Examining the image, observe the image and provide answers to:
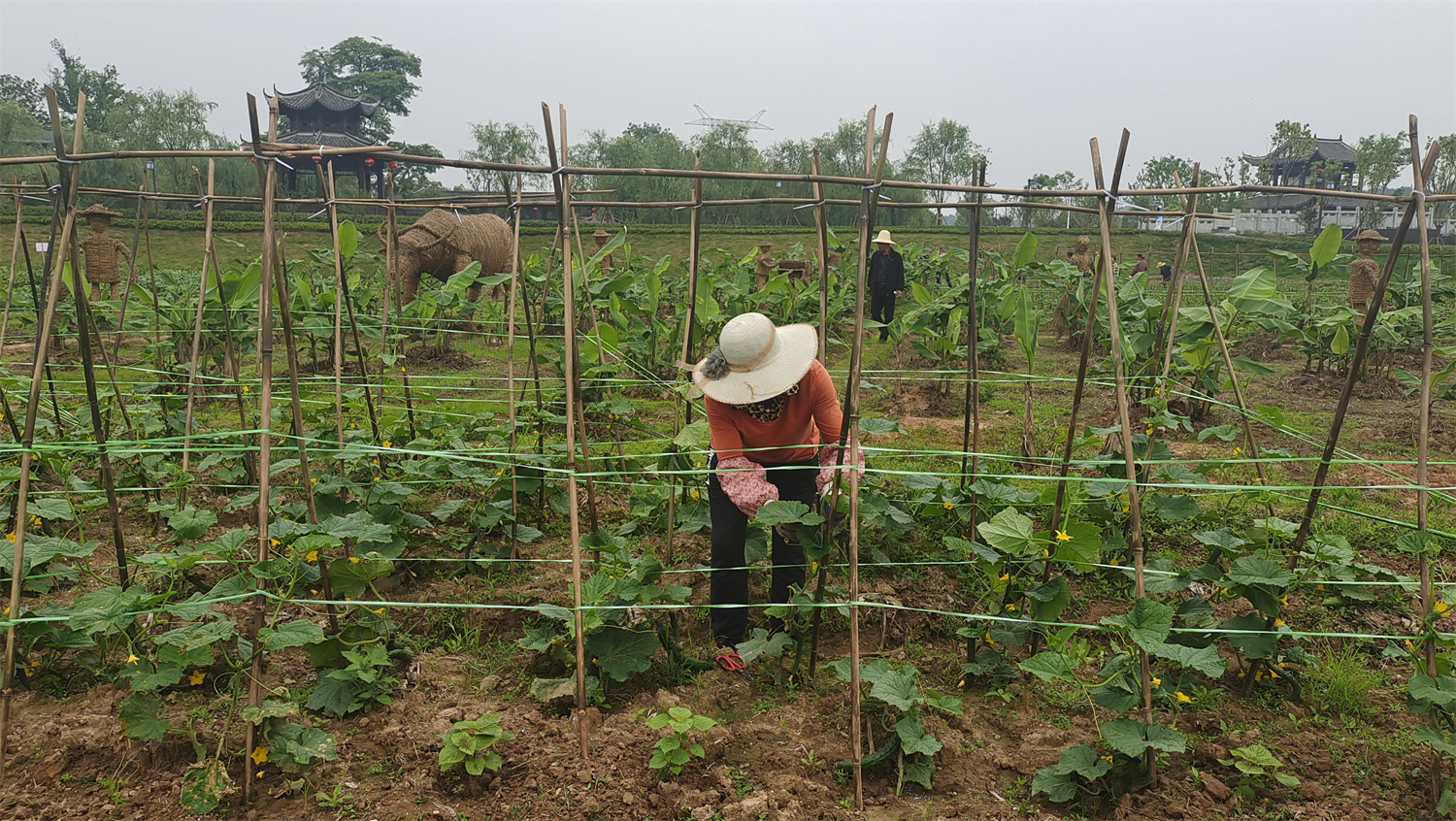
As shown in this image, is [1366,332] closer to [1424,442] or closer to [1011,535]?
[1424,442]

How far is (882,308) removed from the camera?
390 inches

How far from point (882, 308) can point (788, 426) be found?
717 cm

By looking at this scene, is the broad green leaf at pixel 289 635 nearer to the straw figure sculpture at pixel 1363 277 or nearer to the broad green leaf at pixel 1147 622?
the broad green leaf at pixel 1147 622

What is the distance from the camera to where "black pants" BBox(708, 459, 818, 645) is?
10.1 ft

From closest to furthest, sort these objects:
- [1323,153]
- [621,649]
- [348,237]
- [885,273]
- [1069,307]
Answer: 1. [621,649]
2. [348,237]
3. [885,273]
4. [1069,307]
5. [1323,153]

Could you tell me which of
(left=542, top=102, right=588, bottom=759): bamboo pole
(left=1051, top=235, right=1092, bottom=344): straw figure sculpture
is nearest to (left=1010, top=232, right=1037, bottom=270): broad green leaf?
(left=542, top=102, right=588, bottom=759): bamboo pole

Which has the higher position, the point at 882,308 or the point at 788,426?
the point at 882,308

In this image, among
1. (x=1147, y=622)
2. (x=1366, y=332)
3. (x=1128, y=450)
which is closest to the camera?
(x=1147, y=622)

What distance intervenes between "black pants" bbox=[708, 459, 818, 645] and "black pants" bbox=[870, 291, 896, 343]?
6.76m

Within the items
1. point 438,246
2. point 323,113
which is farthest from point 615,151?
point 438,246

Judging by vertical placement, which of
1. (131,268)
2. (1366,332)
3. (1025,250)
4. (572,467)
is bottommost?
(572,467)

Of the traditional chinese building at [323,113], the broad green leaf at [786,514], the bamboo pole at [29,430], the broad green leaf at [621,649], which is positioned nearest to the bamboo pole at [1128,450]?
the broad green leaf at [786,514]

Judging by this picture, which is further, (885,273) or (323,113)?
(323,113)

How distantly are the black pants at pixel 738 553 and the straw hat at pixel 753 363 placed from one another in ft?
1.11
